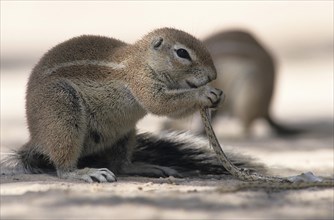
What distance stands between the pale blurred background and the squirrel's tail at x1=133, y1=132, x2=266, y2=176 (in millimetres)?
5796

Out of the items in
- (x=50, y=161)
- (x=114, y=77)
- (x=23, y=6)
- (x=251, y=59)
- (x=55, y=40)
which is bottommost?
(x=50, y=161)

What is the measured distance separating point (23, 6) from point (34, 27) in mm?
1896

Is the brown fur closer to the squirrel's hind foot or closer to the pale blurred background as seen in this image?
the squirrel's hind foot

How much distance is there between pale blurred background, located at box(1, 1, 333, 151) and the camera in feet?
50.6

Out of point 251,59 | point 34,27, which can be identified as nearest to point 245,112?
point 251,59

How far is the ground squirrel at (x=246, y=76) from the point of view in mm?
12094

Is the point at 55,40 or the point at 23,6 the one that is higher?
the point at 23,6

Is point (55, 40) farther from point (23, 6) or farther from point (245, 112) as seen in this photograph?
point (245, 112)

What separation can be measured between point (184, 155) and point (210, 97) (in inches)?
35.3

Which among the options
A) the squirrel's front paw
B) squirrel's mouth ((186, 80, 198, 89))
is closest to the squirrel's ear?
squirrel's mouth ((186, 80, 198, 89))

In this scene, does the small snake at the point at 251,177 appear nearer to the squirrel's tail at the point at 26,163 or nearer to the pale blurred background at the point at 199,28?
the squirrel's tail at the point at 26,163

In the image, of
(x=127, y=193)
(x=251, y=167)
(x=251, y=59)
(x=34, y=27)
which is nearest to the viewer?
(x=127, y=193)

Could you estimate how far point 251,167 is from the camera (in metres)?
7.40

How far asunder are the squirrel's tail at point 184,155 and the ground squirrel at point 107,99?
0.01m
